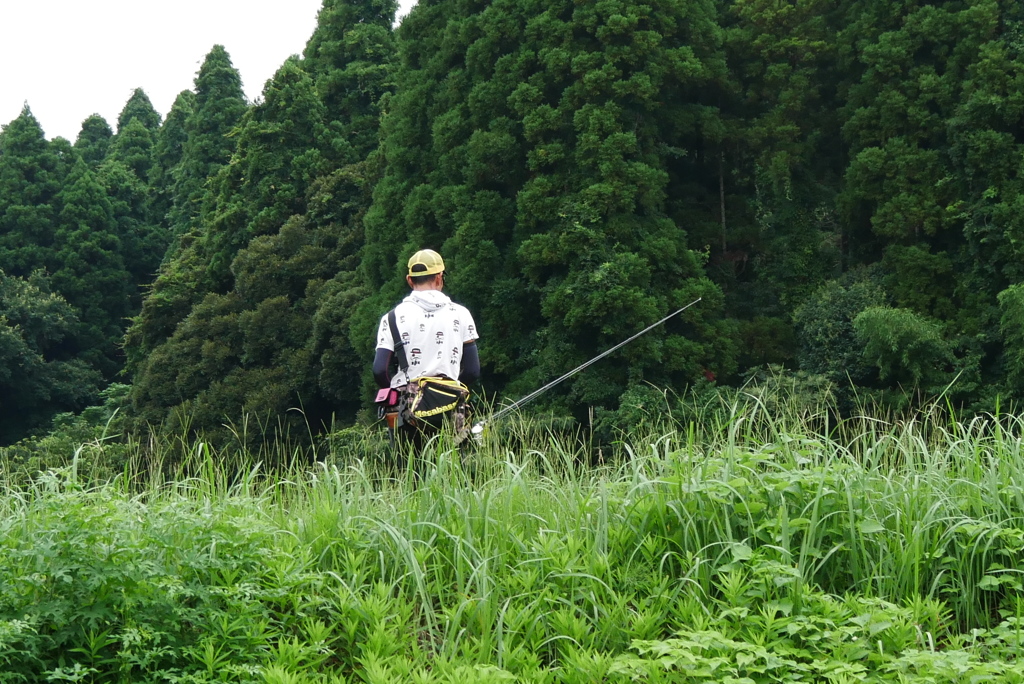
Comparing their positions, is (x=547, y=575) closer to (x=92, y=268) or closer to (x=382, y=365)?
(x=382, y=365)

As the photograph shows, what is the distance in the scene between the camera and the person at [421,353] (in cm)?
655

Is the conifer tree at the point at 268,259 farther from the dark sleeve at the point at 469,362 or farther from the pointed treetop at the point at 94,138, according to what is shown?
the pointed treetop at the point at 94,138

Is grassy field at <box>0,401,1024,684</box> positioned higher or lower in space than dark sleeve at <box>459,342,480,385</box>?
lower

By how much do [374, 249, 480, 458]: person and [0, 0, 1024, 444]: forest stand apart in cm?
848

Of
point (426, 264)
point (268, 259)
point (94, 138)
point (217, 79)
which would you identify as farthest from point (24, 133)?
point (426, 264)

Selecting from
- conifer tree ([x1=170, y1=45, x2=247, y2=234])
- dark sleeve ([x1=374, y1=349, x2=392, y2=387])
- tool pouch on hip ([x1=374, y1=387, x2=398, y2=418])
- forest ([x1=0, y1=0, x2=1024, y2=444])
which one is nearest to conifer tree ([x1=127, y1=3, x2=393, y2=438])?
forest ([x1=0, y1=0, x2=1024, y2=444])

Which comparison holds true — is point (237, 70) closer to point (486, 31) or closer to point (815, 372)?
point (486, 31)

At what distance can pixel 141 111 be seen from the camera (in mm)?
49688

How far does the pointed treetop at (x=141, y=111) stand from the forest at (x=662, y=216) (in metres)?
26.9

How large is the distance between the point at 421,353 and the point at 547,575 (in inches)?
86.4

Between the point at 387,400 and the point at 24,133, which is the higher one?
the point at 24,133

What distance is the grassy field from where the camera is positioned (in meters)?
4.05

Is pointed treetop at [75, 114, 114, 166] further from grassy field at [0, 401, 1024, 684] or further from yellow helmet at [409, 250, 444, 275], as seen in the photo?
grassy field at [0, 401, 1024, 684]

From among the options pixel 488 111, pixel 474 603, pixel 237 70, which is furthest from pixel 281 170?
pixel 474 603
